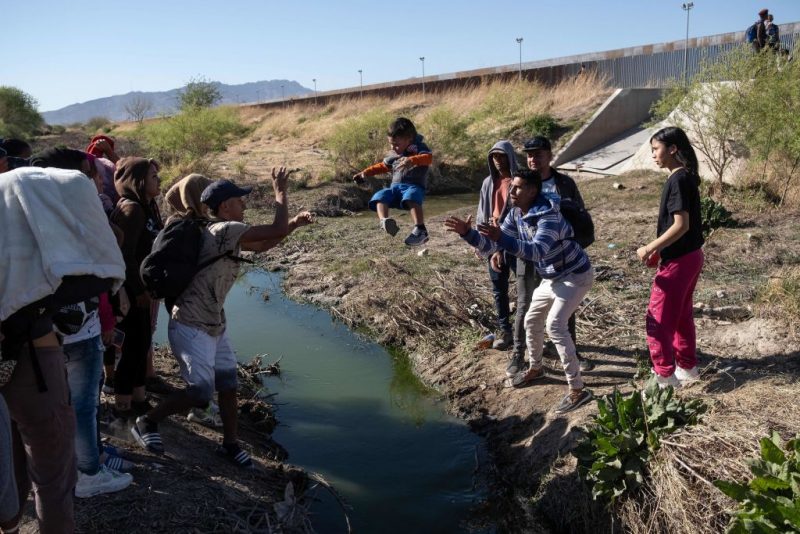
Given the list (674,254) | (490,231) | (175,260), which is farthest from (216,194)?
(674,254)

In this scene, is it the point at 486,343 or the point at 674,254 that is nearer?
the point at 674,254

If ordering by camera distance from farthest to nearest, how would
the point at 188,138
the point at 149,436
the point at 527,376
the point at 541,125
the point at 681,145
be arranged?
the point at 188,138 < the point at 541,125 < the point at 527,376 < the point at 681,145 < the point at 149,436

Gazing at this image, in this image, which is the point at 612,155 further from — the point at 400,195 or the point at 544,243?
the point at 544,243

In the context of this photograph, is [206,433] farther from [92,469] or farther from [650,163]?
[650,163]

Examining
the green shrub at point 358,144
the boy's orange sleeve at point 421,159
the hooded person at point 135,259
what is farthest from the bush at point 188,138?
the hooded person at point 135,259

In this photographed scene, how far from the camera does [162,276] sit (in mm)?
3721

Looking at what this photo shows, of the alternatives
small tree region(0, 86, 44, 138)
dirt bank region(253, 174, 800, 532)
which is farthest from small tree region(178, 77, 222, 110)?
dirt bank region(253, 174, 800, 532)

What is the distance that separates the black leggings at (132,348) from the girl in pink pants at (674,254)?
11.3 ft

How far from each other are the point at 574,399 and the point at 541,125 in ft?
54.6

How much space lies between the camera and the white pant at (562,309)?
4.67m

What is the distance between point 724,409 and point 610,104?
17.3 meters

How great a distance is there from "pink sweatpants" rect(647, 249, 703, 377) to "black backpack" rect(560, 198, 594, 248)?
580 mm

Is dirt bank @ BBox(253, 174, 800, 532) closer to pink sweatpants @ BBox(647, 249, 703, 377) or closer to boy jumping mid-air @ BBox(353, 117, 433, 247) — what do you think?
pink sweatpants @ BBox(647, 249, 703, 377)

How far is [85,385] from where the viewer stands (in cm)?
340
